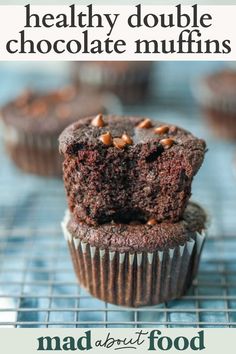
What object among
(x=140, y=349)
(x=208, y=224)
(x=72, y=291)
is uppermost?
(x=208, y=224)

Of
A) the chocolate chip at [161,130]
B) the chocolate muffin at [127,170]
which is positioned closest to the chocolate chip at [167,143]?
the chocolate muffin at [127,170]

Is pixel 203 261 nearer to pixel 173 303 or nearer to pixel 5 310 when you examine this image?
pixel 173 303

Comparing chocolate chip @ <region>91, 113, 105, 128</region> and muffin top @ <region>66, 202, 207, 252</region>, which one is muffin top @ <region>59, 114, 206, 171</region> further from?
muffin top @ <region>66, 202, 207, 252</region>

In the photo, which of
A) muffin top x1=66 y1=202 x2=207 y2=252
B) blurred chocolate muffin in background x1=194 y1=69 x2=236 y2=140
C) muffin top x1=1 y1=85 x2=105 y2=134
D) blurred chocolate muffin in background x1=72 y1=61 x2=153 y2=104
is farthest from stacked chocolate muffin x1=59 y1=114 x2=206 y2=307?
blurred chocolate muffin in background x1=72 y1=61 x2=153 y2=104

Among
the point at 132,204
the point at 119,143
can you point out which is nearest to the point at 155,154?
the point at 119,143

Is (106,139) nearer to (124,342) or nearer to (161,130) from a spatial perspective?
(161,130)

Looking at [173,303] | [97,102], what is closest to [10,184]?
[97,102]

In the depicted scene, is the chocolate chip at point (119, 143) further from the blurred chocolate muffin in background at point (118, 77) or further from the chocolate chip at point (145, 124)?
the blurred chocolate muffin in background at point (118, 77)

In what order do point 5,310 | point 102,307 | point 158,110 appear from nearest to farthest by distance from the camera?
point 5,310
point 102,307
point 158,110
